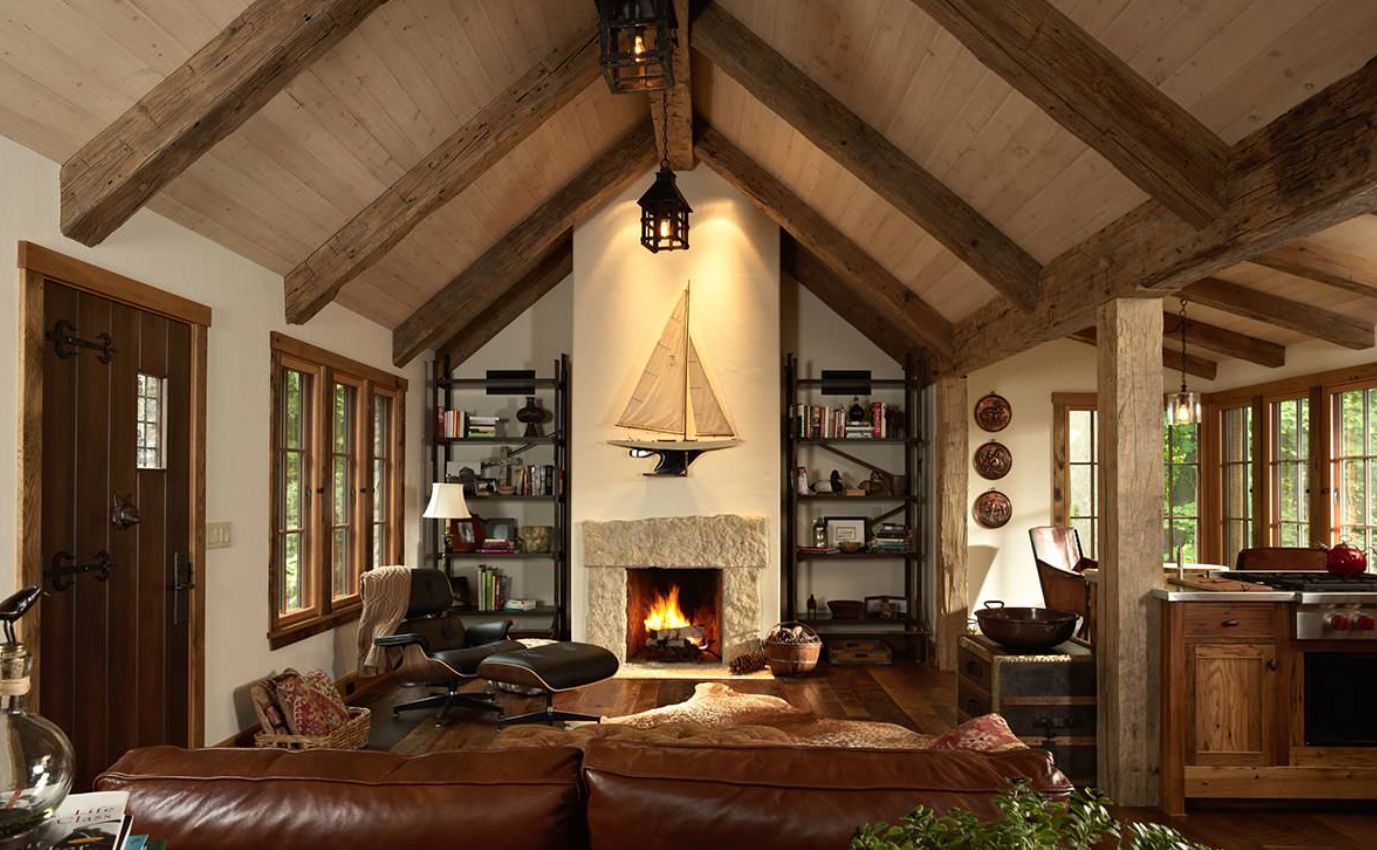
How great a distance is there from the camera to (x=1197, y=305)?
7.14 metres

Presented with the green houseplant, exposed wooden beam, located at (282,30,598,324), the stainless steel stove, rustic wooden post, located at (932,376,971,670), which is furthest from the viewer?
rustic wooden post, located at (932,376,971,670)

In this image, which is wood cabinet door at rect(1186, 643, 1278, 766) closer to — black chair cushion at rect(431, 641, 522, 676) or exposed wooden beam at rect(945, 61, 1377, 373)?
exposed wooden beam at rect(945, 61, 1377, 373)

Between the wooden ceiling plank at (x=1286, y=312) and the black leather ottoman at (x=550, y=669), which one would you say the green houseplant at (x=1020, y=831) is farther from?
the wooden ceiling plank at (x=1286, y=312)

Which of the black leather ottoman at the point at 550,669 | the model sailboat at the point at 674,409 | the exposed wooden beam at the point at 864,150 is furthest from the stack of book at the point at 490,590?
the exposed wooden beam at the point at 864,150

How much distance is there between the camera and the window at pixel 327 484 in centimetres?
574

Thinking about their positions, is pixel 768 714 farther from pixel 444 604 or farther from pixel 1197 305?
pixel 1197 305

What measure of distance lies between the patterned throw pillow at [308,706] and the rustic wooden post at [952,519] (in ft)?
14.4

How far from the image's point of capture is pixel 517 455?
8.51 m

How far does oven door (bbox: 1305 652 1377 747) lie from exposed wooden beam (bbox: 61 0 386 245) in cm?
473

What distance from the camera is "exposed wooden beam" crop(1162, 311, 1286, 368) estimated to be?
7.48 meters

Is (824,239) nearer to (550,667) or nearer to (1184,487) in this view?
(550,667)

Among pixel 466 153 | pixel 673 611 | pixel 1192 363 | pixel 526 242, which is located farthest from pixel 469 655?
pixel 1192 363

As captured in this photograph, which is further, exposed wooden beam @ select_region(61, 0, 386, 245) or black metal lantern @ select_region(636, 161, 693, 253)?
black metal lantern @ select_region(636, 161, 693, 253)

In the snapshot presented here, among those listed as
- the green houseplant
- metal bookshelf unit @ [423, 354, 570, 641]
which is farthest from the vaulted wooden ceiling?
the green houseplant
